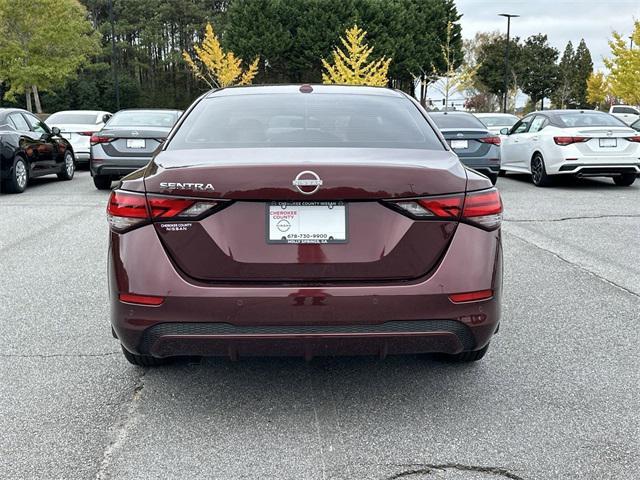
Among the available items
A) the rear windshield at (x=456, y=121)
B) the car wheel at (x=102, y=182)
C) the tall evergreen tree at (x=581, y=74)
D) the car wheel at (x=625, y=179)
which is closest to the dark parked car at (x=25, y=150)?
the car wheel at (x=102, y=182)

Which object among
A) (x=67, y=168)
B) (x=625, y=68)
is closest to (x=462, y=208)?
(x=67, y=168)

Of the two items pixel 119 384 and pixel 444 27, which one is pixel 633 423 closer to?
pixel 119 384

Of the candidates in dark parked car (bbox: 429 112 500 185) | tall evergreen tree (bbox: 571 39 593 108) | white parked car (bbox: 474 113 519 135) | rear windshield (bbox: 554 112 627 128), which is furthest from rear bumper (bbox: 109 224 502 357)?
tall evergreen tree (bbox: 571 39 593 108)

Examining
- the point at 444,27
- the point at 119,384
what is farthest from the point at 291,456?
the point at 444,27

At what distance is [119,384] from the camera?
12.2ft

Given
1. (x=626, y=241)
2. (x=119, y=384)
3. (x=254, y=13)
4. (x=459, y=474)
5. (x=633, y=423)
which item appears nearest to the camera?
(x=459, y=474)

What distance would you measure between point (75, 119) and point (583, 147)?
12.6 meters

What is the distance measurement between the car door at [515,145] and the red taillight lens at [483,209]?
12116 millimetres

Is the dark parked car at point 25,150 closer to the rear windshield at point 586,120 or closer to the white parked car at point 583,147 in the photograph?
the white parked car at point 583,147

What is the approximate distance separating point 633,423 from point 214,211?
A: 7.18 feet

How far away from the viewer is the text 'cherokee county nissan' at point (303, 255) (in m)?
2.95

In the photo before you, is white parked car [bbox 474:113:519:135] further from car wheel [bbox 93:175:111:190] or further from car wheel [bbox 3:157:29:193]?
car wheel [bbox 3:157:29:193]

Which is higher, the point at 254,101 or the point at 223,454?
the point at 254,101

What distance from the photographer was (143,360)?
151 inches
